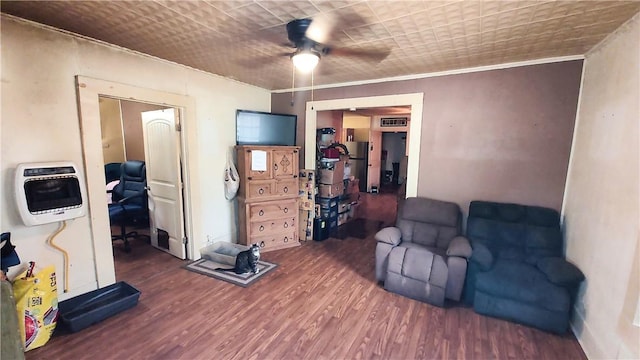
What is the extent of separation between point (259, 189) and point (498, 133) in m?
2.90

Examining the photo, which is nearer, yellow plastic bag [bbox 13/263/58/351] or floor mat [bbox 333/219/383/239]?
yellow plastic bag [bbox 13/263/58/351]

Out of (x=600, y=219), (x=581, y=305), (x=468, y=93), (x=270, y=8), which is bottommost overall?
(x=581, y=305)

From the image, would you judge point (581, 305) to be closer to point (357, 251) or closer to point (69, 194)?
point (357, 251)

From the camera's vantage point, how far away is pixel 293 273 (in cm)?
310

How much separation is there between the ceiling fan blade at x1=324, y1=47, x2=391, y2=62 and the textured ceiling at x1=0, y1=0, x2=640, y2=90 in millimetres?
60

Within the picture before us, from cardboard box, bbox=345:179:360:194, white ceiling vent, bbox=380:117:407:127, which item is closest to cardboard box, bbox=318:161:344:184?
cardboard box, bbox=345:179:360:194

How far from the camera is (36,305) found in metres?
1.91

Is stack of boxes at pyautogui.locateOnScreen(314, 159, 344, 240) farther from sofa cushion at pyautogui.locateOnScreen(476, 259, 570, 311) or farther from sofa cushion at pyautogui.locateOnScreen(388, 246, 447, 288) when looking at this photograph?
sofa cushion at pyautogui.locateOnScreen(476, 259, 570, 311)

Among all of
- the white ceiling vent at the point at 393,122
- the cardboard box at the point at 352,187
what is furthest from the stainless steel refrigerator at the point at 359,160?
the cardboard box at the point at 352,187

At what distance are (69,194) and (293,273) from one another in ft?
7.14

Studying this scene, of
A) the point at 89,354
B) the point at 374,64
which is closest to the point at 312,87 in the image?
the point at 374,64

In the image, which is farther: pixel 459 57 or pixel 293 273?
pixel 293 273

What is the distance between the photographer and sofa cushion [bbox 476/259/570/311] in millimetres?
2094

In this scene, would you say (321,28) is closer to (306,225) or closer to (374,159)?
(306,225)
